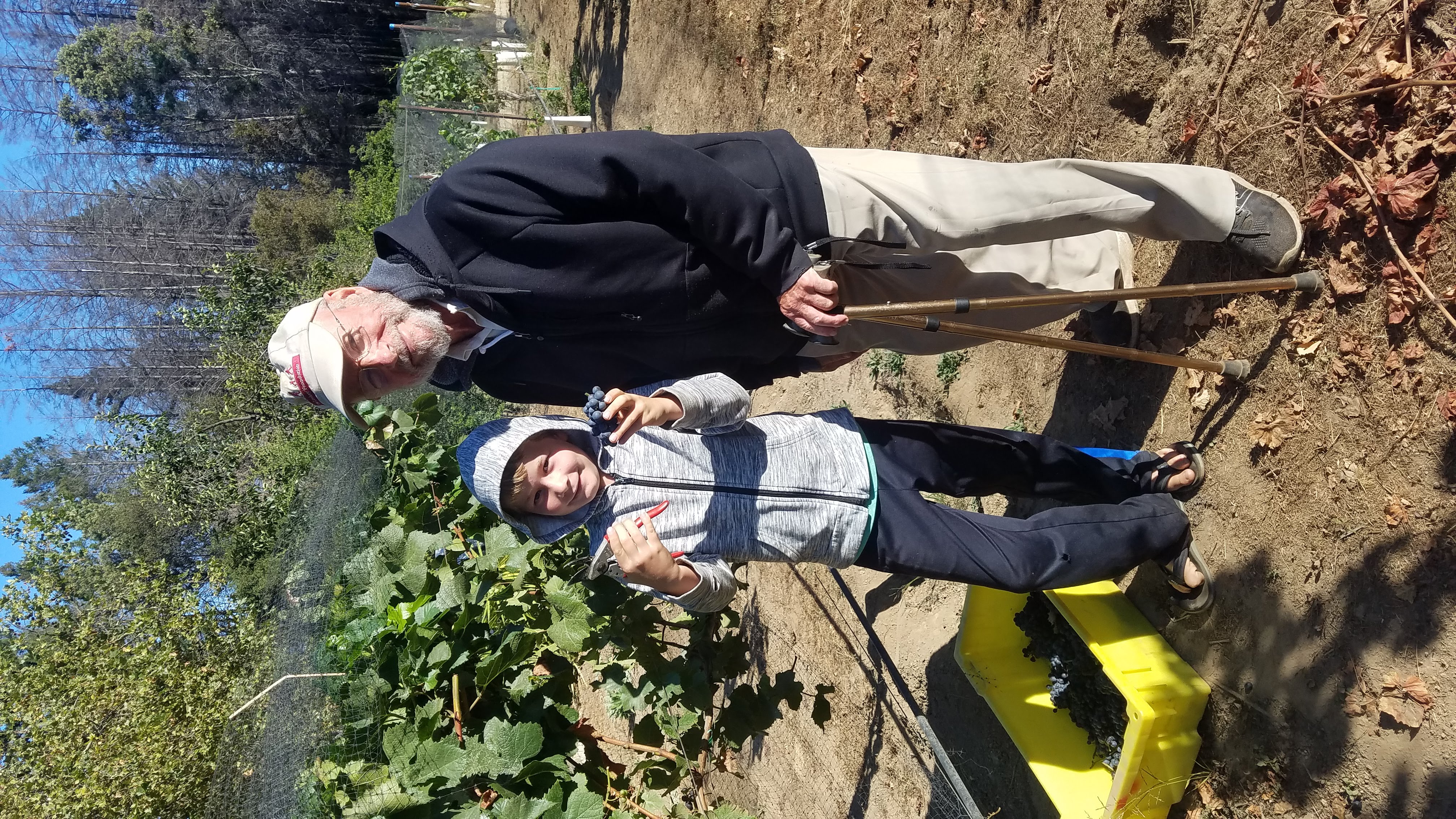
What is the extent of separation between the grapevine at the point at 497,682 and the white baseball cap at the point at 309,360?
3.37ft

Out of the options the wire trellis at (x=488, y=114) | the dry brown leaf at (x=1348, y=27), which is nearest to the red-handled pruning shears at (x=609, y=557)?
the dry brown leaf at (x=1348, y=27)

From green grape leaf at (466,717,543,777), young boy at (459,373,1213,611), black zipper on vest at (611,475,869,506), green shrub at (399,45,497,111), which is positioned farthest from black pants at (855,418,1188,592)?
green shrub at (399,45,497,111)

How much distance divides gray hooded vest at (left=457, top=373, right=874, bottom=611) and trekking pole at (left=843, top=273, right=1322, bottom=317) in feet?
1.41

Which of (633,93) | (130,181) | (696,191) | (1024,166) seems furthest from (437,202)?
(130,181)

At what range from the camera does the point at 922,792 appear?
147 inches

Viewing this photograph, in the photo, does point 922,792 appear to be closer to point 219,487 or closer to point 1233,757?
point 1233,757

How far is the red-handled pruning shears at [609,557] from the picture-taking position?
80.7 inches

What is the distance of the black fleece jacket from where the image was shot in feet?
6.22

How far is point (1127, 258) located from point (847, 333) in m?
1.11

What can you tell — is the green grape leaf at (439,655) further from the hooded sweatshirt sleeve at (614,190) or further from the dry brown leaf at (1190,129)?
the dry brown leaf at (1190,129)

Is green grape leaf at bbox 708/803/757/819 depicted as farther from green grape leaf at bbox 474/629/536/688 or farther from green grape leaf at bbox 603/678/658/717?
green grape leaf at bbox 474/629/536/688

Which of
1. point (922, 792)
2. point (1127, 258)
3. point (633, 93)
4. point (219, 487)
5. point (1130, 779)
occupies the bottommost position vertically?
point (219, 487)

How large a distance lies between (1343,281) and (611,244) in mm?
2068

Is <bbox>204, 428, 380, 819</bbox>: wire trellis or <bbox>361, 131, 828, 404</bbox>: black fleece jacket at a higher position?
<bbox>361, 131, 828, 404</bbox>: black fleece jacket
